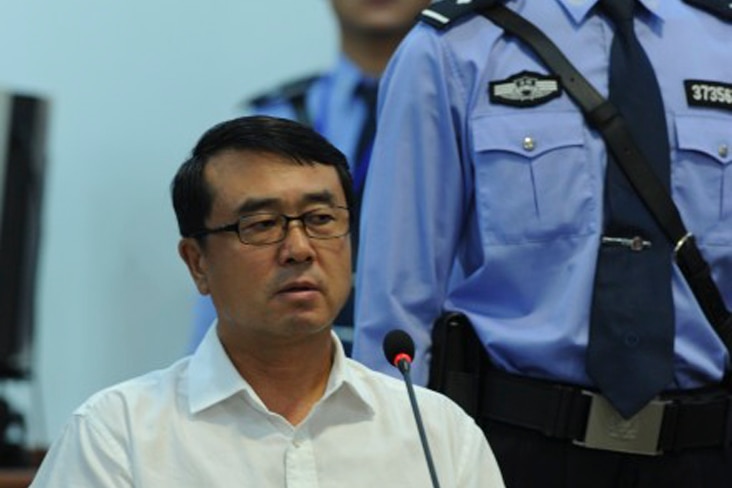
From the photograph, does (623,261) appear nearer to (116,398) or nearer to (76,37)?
(116,398)

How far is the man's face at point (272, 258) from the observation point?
2.15m

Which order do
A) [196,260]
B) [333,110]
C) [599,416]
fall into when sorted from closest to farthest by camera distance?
[196,260] < [599,416] < [333,110]

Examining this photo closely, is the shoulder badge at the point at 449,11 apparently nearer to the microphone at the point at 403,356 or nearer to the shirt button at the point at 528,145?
the shirt button at the point at 528,145

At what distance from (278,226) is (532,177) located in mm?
598

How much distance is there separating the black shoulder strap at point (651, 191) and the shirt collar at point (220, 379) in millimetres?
598

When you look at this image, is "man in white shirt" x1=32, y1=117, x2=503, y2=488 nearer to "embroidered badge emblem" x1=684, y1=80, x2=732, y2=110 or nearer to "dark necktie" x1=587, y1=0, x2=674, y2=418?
"dark necktie" x1=587, y1=0, x2=674, y2=418

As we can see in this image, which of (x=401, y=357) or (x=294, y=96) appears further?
(x=294, y=96)

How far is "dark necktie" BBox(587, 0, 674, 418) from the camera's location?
2564 millimetres

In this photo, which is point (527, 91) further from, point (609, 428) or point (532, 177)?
point (609, 428)

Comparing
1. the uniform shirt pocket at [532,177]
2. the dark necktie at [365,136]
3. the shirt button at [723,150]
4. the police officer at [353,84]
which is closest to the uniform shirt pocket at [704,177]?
the shirt button at [723,150]

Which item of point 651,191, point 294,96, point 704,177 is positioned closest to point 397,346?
point 651,191

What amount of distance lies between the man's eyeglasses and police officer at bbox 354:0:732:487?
0.45 meters

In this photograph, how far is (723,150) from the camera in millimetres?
2697

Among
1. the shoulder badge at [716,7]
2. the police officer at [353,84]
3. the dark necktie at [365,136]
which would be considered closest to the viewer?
the shoulder badge at [716,7]
